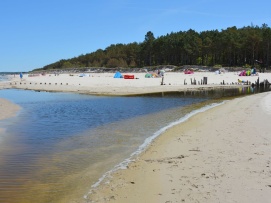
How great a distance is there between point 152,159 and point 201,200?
3619mm

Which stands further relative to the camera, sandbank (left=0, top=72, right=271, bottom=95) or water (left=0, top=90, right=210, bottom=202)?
sandbank (left=0, top=72, right=271, bottom=95)

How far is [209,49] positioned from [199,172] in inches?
3991

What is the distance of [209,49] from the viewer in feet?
342

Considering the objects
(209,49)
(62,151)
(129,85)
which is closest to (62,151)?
(62,151)

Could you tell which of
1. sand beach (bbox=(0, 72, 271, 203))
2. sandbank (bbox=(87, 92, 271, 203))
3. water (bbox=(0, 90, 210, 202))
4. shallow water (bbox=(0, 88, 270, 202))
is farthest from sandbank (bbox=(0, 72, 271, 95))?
sandbank (bbox=(87, 92, 271, 203))

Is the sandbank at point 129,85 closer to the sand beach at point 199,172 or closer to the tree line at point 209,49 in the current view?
the tree line at point 209,49

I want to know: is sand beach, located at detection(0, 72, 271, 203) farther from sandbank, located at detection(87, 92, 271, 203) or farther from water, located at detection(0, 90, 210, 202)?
water, located at detection(0, 90, 210, 202)

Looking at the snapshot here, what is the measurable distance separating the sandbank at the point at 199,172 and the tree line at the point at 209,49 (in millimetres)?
85388

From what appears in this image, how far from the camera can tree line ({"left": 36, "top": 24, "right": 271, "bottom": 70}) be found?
91975 mm

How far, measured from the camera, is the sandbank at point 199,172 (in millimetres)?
6176

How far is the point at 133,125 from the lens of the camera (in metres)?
16.8

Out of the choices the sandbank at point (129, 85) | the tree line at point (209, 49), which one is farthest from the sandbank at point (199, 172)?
the tree line at point (209, 49)

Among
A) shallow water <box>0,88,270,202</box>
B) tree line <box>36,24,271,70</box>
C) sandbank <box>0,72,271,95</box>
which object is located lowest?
shallow water <box>0,88,270,202</box>

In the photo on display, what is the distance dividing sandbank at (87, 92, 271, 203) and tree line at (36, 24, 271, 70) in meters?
85.4
